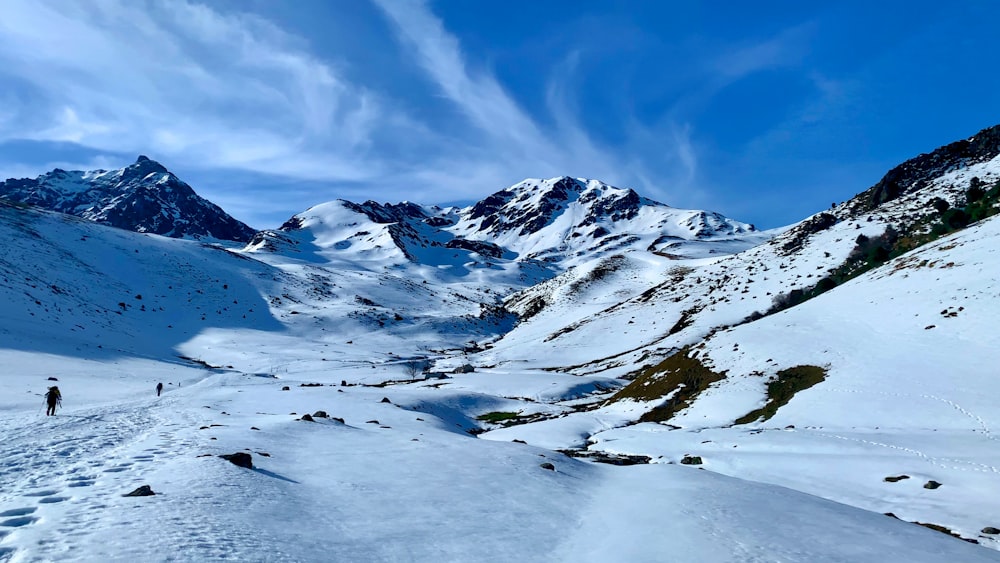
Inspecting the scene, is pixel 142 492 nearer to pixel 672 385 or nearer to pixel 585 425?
pixel 585 425

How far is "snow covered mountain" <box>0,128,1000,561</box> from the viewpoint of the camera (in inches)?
391

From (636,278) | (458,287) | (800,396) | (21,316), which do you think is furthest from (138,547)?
(458,287)

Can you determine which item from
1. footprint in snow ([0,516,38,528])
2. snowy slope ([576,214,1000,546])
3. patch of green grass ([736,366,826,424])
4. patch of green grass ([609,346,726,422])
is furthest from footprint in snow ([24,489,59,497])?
patch of green grass ([609,346,726,422])

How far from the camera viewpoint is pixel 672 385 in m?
35.2

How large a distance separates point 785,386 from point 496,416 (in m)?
19.3

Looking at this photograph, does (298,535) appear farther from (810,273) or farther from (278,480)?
(810,273)

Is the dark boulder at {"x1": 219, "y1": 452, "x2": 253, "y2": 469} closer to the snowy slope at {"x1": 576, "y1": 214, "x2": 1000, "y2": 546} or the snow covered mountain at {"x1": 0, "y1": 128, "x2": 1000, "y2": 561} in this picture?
the snow covered mountain at {"x1": 0, "y1": 128, "x2": 1000, "y2": 561}

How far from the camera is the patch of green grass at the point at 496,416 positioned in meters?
37.5

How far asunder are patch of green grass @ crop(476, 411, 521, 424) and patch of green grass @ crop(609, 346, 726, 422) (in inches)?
298

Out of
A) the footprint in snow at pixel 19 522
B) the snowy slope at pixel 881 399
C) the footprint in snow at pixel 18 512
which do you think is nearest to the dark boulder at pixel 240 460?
the footprint in snow at pixel 18 512

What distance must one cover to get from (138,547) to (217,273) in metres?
107

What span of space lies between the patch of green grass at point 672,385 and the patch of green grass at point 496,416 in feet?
24.9

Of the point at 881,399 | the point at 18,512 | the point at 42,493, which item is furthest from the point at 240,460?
the point at 881,399

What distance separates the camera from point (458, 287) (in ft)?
527
